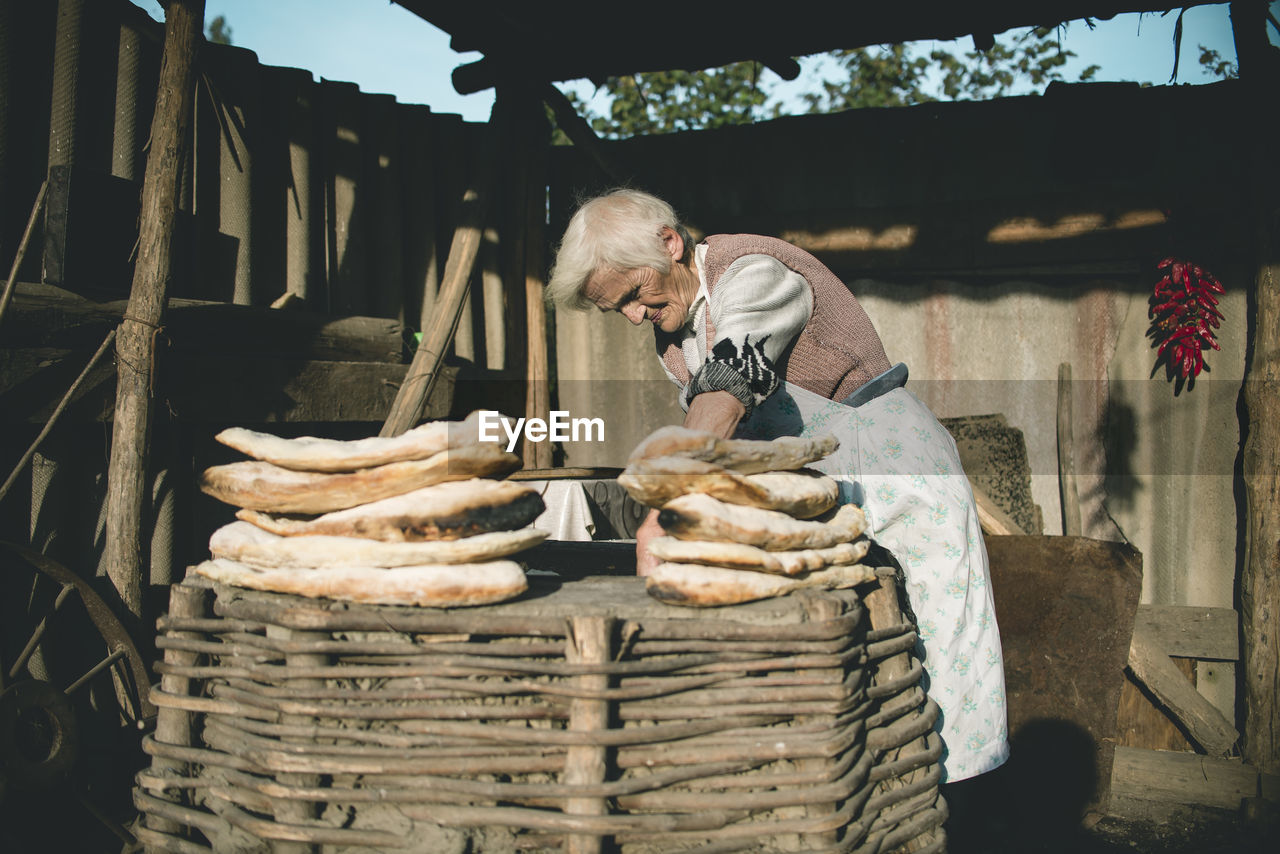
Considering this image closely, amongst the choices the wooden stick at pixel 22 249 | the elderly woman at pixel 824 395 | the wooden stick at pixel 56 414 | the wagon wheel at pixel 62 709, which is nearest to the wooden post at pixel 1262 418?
the elderly woman at pixel 824 395

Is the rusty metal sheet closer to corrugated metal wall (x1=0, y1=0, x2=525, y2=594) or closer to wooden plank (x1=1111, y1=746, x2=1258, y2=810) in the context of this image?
wooden plank (x1=1111, y1=746, x2=1258, y2=810)

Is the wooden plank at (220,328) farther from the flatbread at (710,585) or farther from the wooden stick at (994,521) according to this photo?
the wooden stick at (994,521)

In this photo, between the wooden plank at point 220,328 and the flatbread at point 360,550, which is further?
the wooden plank at point 220,328

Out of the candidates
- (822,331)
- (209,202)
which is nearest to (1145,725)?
(822,331)

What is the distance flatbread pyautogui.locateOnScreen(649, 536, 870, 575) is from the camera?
138cm

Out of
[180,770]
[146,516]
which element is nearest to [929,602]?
[180,770]

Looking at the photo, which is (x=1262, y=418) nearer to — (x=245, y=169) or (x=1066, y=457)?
(x=1066, y=457)

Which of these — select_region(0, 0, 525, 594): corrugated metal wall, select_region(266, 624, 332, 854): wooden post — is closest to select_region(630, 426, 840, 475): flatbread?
select_region(266, 624, 332, 854): wooden post

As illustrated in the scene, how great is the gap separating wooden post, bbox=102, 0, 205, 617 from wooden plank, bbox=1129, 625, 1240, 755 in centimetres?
410

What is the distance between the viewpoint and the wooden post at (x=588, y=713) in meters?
1.27

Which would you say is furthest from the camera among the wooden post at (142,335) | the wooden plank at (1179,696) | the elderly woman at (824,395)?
the wooden plank at (1179,696)

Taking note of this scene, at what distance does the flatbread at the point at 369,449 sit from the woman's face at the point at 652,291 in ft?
3.35

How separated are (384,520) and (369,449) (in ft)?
0.40

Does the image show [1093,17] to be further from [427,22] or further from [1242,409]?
[427,22]
